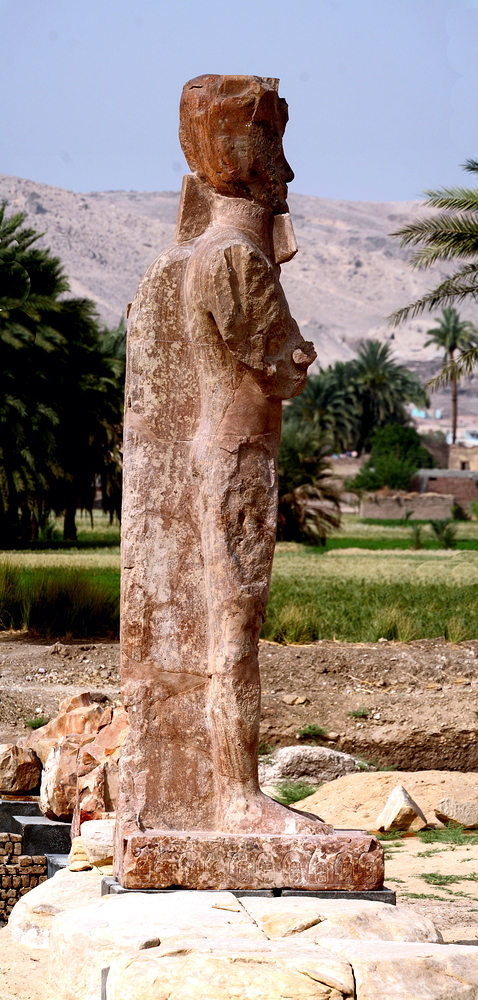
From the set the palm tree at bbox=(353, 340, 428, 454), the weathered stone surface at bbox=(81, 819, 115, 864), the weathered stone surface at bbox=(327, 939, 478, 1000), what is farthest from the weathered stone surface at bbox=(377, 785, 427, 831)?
the palm tree at bbox=(353, 340, 428, 454)

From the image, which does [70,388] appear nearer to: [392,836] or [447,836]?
[392,836]

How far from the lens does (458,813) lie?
8.01 metres

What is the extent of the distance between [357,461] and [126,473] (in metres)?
66.2

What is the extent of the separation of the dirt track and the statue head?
6.13 m

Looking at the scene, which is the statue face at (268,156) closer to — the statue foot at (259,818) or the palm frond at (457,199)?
the statue foot at (259,818)

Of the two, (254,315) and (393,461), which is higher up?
(393,461)

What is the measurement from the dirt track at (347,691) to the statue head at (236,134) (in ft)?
20.1

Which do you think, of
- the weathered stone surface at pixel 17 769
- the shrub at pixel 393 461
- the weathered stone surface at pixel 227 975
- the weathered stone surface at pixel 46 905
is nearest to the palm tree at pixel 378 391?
the shrub at pixel 393 461

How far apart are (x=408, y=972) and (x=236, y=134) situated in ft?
10.9

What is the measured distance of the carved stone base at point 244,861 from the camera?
14.7ft

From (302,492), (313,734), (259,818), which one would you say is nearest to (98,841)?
(259,818)

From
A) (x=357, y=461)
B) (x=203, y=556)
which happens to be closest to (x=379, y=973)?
(x=203, y=556)

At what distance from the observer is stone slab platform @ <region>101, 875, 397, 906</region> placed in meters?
4.48

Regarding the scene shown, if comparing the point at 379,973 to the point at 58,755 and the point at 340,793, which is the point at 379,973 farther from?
the point at 340,793
